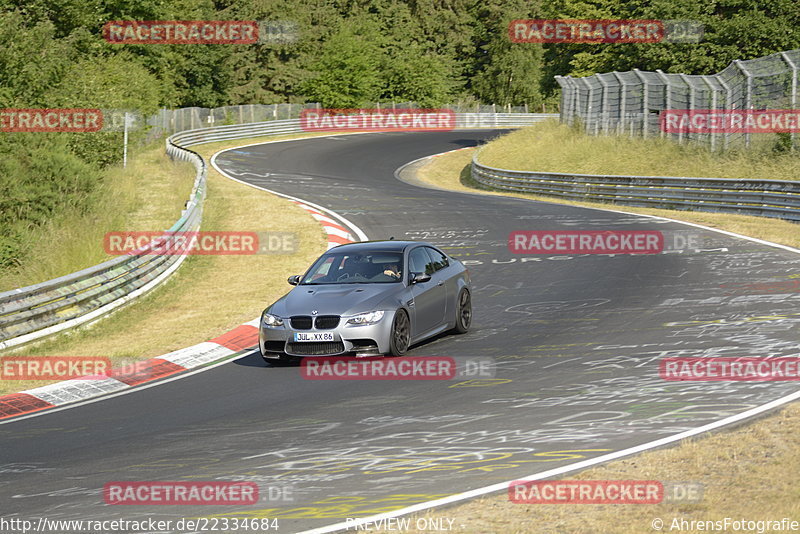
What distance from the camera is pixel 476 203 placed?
105 feet

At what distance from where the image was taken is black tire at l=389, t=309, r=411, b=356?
12.2m

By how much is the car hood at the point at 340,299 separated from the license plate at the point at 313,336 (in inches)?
9.6

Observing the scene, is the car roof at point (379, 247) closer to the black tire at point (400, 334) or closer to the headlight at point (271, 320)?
the black tire at point (400, 334)

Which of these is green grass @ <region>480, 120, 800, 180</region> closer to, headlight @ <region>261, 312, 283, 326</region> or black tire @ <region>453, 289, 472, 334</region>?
black tire @ <region>453, 289, 472, 334</region>

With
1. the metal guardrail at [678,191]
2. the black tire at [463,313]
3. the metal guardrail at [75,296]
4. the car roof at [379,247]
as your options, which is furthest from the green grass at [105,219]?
the metal guardrail at [678,191]

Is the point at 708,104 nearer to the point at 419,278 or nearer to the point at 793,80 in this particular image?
the point at 793,80

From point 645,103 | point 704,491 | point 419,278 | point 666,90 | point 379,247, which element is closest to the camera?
point 704,491

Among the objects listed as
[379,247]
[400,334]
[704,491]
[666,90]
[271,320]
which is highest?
[666,90]

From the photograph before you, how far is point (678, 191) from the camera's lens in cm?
2931

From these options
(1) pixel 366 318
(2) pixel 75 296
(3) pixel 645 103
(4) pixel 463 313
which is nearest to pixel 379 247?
(4) pixel 463 313

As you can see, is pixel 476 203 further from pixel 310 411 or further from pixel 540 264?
pixel 310 411

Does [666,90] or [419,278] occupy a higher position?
[666,90]

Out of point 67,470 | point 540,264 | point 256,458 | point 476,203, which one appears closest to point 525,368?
point 256,458

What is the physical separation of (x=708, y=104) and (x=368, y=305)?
83.2 ft
